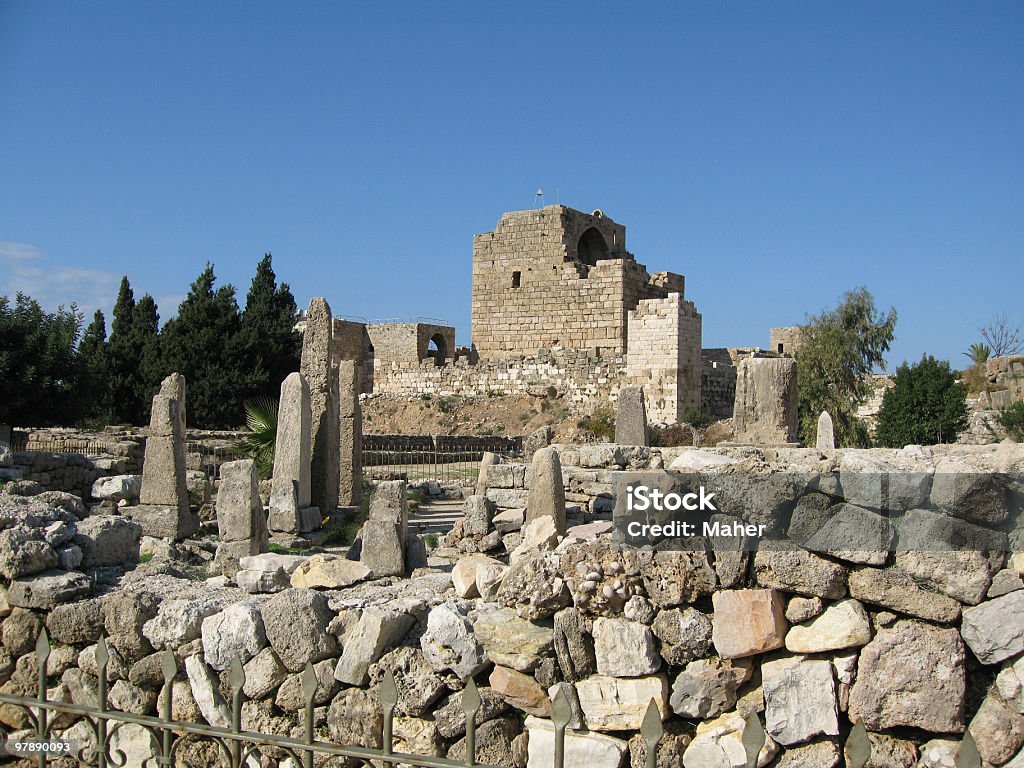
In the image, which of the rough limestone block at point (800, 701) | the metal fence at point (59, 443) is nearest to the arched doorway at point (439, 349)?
the metal fence at point (59, 443)

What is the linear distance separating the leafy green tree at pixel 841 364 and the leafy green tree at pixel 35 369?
19.3 metres

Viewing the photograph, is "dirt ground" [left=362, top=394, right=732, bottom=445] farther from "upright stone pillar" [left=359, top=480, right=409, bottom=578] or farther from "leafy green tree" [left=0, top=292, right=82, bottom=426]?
"upright stone pillar" [left=359, top=480, right=409, bottom=578]

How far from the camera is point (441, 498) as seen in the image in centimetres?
1611

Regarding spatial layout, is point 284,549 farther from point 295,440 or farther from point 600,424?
point 600,424

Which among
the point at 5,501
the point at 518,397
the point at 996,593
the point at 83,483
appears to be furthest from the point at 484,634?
the point at 518,397

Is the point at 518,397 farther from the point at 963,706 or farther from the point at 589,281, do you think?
the point at 963,706

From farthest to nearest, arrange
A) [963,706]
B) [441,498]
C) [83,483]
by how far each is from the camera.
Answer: [441,498], [83,483], [963,706]

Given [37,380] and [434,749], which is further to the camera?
[37,380]

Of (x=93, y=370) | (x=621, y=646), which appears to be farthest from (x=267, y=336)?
(x=621, y=646)

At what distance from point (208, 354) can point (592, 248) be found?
46.6 ft

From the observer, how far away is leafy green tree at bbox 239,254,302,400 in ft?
102

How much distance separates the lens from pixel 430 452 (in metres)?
20.2

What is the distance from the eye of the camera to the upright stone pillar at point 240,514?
340 inches

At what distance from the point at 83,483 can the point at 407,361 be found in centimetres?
1690
